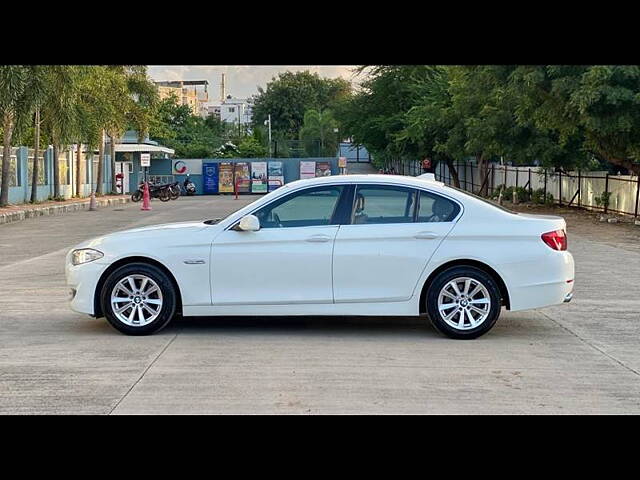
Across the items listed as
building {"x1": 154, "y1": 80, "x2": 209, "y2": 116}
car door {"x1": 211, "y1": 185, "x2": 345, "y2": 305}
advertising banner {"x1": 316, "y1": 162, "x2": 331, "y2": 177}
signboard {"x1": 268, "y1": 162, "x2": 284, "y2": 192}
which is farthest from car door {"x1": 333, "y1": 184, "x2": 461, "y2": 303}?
building {"x1": 154, "y1": 80, "x2": 209, "y2": 116}

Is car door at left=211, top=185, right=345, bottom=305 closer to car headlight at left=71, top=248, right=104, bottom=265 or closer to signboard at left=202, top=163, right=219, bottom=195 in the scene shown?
car headlight at left=71, top=248, right=104, bottom=265

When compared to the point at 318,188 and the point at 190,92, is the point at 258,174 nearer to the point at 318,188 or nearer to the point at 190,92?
the point at 318,188

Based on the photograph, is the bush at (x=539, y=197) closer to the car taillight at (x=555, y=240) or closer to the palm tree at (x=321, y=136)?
the car taillight at (x=555, y=240)

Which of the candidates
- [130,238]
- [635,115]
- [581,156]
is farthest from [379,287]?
[581,156]

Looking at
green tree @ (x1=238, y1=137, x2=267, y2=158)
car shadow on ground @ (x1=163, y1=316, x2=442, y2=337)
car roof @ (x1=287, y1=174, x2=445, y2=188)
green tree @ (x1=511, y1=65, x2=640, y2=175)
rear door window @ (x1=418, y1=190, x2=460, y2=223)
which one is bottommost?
car shadow on ground @ (x1=163, y1=316, x2=442, y2=337)

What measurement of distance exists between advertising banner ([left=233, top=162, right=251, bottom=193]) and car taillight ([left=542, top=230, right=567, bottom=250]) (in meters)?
53.4

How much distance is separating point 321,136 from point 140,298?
260ft

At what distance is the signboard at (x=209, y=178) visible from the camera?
62312 mm

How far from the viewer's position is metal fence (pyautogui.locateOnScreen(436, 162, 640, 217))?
2661cm

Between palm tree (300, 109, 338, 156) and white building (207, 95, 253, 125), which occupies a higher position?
white building (207, 95, 253, 125)

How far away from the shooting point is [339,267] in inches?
337

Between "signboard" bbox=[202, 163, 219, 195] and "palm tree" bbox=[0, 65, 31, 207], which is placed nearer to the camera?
"palm tree" bbox=[0, 65, 31, 207]

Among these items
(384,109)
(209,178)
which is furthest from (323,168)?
(384,109)
